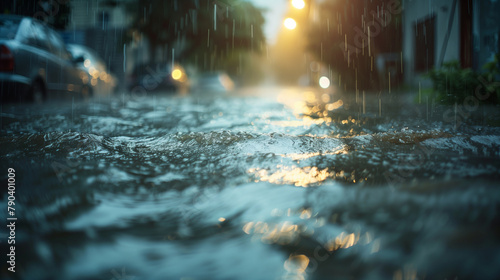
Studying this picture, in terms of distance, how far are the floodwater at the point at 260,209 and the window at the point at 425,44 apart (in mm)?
10401

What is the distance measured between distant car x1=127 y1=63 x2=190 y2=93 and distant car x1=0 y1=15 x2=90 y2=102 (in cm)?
666

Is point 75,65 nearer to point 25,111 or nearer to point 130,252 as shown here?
point 25,111

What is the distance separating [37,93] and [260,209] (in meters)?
6.68

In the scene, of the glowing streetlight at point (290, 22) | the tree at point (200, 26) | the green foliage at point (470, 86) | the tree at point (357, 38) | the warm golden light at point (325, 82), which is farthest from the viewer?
the tree at point (200, 26)

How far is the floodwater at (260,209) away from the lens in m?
1.21

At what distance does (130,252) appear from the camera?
4.32 feet

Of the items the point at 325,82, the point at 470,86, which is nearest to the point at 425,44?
the point at 325,82

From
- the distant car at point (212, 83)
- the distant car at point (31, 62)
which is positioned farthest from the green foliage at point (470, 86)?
the distant car at point (212, 83)

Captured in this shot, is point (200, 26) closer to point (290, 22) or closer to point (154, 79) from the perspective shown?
point (154, 79)

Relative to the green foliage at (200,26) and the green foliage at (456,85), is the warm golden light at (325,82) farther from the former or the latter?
the green foliage at (456,85)

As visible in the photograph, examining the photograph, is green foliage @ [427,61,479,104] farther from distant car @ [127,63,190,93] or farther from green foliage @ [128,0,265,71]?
green foliage @ [128,0,265,71]

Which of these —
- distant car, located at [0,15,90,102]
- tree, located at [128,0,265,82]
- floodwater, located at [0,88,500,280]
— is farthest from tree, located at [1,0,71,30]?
floodwater, located at [0,88,500,280]

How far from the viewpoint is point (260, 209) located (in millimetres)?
1660

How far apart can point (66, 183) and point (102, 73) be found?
10844 mm
